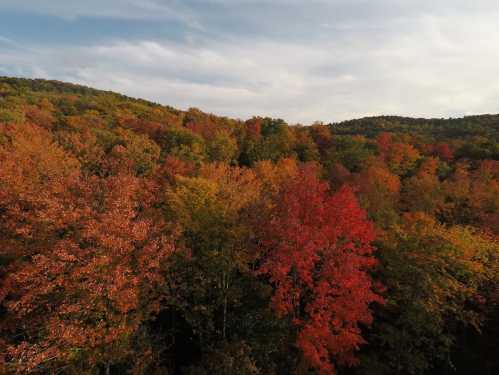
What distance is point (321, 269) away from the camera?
17.3 meters

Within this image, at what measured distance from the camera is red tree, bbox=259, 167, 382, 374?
16.3 m

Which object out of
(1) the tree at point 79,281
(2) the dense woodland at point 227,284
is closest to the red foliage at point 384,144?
(2) the dense woodland at point 227,284

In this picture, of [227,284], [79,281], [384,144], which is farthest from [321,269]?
[384,144]

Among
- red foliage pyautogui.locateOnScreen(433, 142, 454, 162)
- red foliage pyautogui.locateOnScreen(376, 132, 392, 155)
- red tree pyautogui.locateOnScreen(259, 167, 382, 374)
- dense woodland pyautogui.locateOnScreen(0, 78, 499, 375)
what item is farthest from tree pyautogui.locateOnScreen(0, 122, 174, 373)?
red foliage pyautogui.locateOnScreen(433, 142, 454, 162)

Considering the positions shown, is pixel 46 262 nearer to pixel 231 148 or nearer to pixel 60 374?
pixel 60 374

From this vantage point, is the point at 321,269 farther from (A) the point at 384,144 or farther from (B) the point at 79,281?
(A) the point at 384,144

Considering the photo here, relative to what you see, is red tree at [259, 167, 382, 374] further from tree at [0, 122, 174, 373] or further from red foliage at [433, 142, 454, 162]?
red foliage at [433, 142, 454, 162]

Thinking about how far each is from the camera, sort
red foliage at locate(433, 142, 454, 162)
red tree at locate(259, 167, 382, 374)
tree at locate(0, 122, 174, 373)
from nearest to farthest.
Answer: tree at locate(0, 122, 174, 373)
red tree at locate(259, 167, 382, 374)
red foliage at locate(433, 142, 454, 162)

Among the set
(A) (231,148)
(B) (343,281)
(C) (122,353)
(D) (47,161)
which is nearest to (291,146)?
(A) (231,148)

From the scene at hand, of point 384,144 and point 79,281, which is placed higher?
point 384,144

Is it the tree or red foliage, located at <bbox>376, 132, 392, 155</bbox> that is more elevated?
red foliage, located at <bbox>376, 132, 392, 155</bbox>

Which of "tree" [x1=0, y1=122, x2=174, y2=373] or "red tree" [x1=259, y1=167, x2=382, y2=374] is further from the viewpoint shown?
"red tree" [x1=259, y1=167, x2=382, y2=374]

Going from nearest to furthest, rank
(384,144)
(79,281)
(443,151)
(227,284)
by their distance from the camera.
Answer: (79,281)
(227,284)
(384,144)
(443,151)

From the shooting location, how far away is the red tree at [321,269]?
16.3 metres
